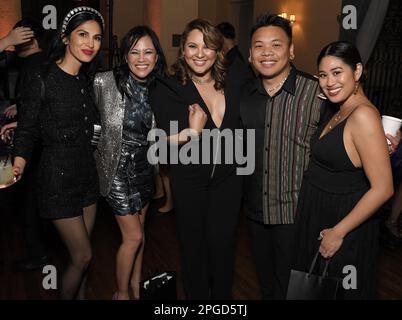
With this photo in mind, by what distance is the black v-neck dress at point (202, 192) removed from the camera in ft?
6.94

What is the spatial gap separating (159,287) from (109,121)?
865 millimetres

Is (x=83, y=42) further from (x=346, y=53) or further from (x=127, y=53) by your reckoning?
(x=346, y=53)

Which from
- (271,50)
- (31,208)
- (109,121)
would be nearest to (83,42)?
(109,121)

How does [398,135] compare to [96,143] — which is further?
[96,143]

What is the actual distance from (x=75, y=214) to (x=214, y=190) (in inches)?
27.2

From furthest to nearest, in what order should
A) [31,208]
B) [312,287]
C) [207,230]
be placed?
[31,208], [207,230], [312,287]

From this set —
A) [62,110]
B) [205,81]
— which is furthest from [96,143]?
[205,81]

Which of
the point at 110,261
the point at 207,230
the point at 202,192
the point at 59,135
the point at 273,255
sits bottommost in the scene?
the point at 110,261

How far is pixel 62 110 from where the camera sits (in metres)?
1.97

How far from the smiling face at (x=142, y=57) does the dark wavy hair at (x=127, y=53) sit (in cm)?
2

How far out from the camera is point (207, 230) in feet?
7.25

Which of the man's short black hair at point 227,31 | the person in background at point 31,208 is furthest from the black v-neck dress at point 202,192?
the man's short black hair at point 227,31
